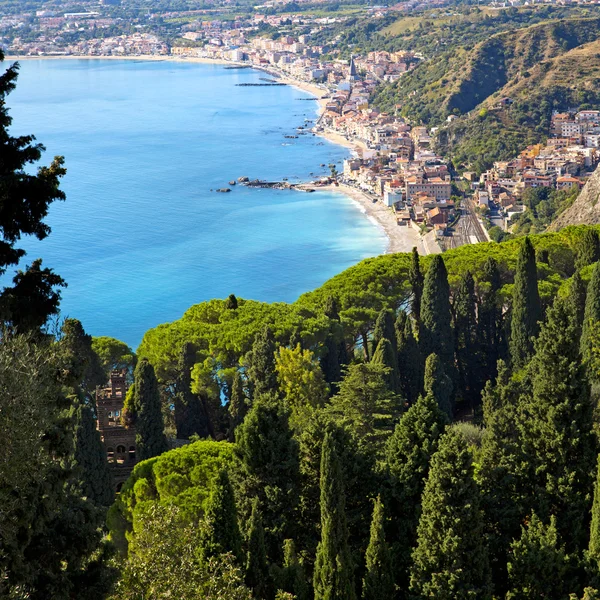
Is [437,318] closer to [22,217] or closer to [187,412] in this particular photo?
[187,412]

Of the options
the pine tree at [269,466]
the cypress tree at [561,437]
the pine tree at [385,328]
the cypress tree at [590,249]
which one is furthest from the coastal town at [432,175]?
the pine tree at [269,466]

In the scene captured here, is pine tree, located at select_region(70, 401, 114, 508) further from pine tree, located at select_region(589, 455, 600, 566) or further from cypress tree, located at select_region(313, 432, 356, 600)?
pine tree, located at select_region(589, 455, 600, 566)

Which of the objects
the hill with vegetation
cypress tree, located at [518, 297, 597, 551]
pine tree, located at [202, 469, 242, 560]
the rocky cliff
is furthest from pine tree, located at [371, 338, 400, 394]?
the hill with vegetation

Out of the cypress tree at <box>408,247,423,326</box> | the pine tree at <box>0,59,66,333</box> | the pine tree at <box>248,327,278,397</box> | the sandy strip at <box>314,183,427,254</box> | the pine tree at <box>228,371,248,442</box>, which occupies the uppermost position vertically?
the pine tree at <box>0,59,66,333</box>

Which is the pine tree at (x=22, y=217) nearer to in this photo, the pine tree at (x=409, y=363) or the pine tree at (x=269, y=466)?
the pine tree at (x=269, y=466)

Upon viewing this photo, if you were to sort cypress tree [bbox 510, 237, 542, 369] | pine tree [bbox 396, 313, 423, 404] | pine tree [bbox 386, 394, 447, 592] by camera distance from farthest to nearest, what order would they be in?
pine tree [bbox 396, 313, 423, 404] < cypress tree [bbox 510, 237, 542, 369] < pine tree [bbox 386, 394, 447, 592]

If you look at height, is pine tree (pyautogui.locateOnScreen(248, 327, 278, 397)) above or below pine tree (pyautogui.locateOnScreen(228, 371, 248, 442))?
above

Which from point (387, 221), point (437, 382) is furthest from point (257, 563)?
point (387, 221)
